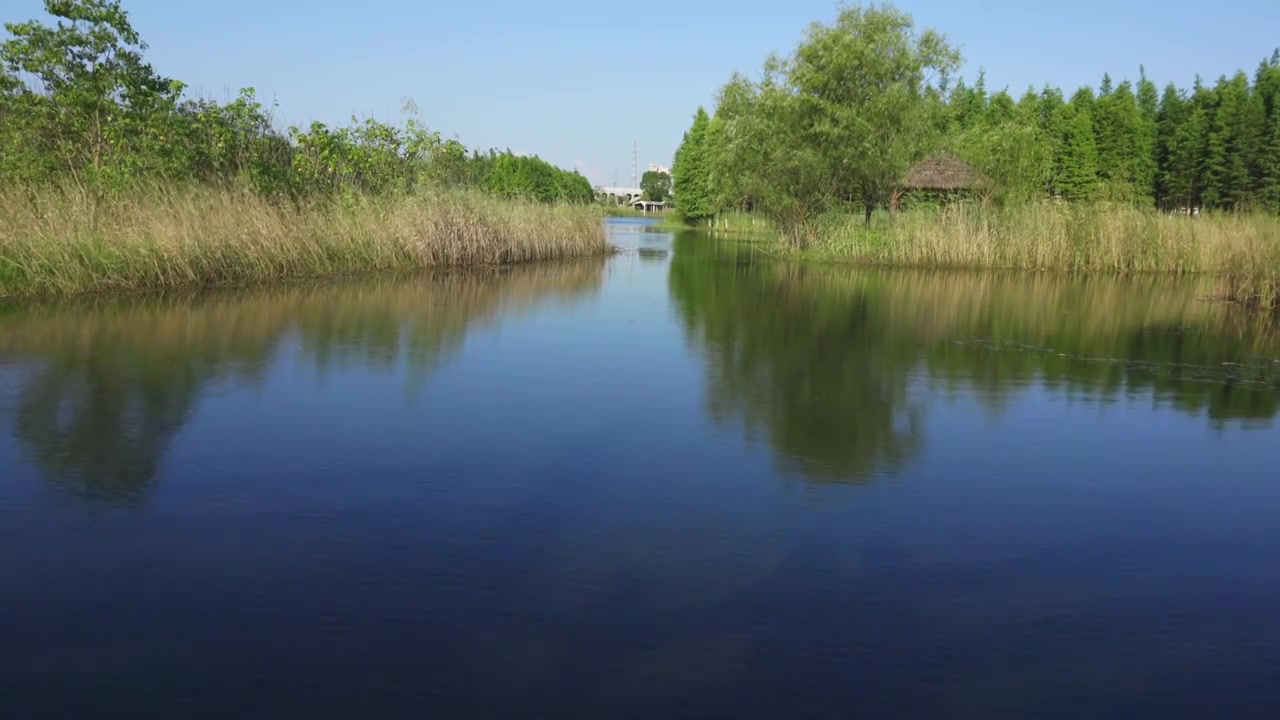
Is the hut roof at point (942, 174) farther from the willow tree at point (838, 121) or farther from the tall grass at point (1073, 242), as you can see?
the tall grass at point (1073, 242)

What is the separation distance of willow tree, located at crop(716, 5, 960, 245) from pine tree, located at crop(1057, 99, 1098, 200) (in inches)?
1096

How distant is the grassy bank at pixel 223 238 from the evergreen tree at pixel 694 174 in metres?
39.9

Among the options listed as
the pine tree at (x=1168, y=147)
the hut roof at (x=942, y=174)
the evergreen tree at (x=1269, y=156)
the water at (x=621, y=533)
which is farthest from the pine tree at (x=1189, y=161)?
the water at (x=621, y=533)

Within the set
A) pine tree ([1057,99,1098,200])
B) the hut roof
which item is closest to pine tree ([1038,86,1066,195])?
pine tree ([1057,99,1098,200])

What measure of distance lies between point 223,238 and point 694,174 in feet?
172

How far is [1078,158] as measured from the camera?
177ft

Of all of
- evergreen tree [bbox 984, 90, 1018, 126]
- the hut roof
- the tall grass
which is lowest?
the tall grass

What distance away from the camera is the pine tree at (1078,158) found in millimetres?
53031

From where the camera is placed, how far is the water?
10.2ft

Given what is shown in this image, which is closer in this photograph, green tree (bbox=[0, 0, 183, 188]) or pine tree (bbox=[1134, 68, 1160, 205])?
green tree (bbox=[0, 0, 183, 188])

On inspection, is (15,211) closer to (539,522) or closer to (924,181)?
(539,522)

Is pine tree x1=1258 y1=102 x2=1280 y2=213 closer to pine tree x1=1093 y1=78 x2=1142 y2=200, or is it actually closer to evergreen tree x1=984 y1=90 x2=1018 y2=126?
pine tree x1=1093 y1=78 x2=1142 y2=200

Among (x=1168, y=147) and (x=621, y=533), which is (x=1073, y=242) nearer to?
(x=621, y=533)

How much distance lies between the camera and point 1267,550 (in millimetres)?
4539
